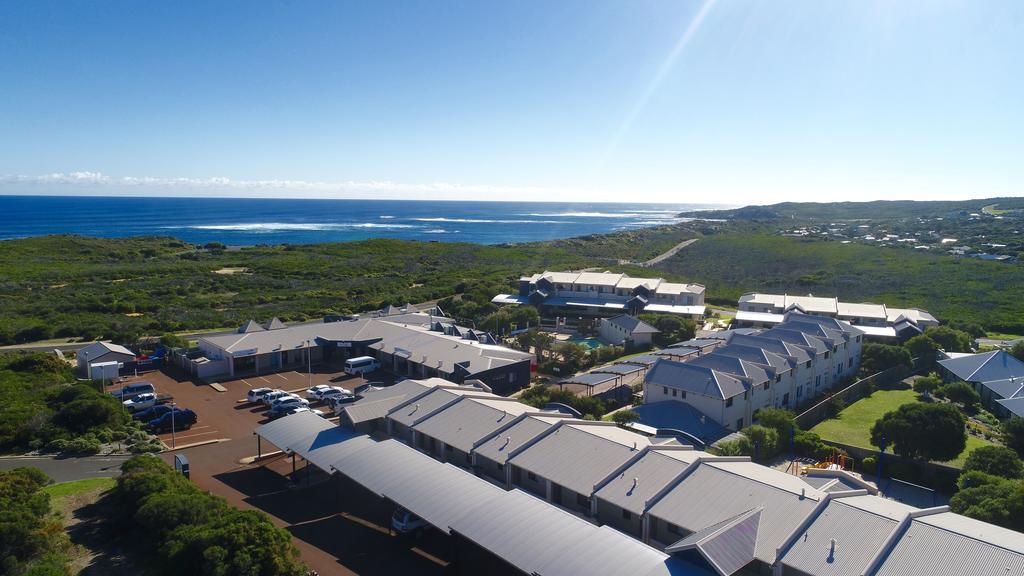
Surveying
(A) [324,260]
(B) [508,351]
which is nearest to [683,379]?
(B) [508,351]

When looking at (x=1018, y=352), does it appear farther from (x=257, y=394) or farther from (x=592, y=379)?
(x=257, y=394)

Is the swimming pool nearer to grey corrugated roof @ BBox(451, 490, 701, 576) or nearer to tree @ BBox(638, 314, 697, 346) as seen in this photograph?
tree @ BBox(638, 314, 697, 346)

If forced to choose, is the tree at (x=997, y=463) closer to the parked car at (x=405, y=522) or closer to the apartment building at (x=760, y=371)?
the apartment building at (x=760, y=371)

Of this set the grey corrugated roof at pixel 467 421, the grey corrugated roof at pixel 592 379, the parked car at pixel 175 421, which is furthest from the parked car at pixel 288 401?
the grey corrugated roof at pixel 592 379

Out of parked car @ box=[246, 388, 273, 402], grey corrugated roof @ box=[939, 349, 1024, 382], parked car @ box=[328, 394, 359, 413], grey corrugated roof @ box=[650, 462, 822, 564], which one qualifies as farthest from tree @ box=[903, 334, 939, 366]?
parked car @ box=[246, 388, 273, 402]

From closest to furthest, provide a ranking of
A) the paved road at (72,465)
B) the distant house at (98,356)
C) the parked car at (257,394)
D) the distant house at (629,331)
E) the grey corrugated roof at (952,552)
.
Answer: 1. the grey corrugated roof at (952,552)
2. the paved road at (72,465)
3. the parked car at (257,394)
4. the distant house at (98,356)
5. the distant house at (629,331)
